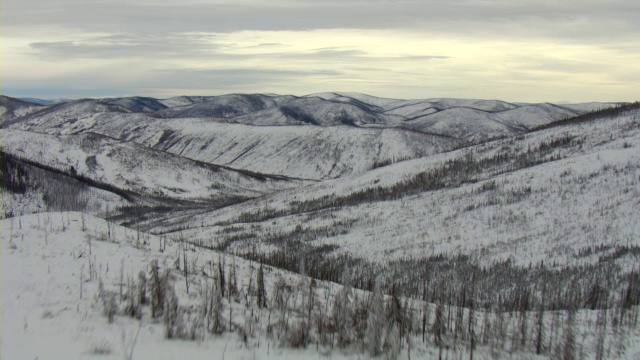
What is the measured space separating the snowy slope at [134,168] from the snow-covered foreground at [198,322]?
7588cm

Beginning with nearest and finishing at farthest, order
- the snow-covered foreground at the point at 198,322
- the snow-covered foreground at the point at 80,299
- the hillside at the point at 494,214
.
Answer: the snow-covered foreground at the point at 80,299
the snow-covered foreground at the point at 198,322
the hillside at the point at 494,214

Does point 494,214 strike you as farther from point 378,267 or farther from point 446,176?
point 446,176

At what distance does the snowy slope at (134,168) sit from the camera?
3551 inches

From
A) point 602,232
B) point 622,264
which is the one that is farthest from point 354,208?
point 622,264

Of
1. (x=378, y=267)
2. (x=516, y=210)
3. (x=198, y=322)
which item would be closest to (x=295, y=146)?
(x=516, y=210)

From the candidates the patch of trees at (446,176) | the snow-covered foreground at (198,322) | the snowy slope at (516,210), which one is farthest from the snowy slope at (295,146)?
the snow-covered foreground at (198,322)

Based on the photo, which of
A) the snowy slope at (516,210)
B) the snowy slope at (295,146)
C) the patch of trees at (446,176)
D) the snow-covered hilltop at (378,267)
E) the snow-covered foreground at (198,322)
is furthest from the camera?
the snowy slope at (295,146)

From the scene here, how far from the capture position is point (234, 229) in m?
37.3

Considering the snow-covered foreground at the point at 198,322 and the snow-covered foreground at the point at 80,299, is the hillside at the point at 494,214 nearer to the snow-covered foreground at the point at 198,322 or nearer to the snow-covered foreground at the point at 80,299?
the snow-covered foreground at the point at 198,322

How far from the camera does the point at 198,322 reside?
278 inches

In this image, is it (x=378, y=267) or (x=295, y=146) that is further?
(x=295, y=146)

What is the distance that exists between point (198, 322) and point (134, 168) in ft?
314

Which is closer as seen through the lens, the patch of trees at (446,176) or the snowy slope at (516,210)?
the snowy slope at (516,210)

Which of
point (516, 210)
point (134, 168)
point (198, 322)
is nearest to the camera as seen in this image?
point (198, 322)
